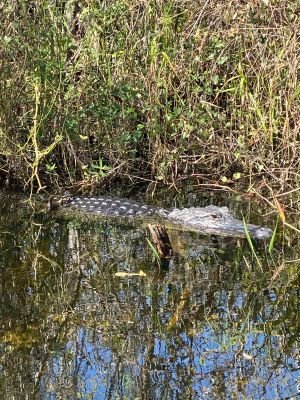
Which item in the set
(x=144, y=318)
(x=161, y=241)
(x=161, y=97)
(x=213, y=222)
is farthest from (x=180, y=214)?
(x=144, y=318)

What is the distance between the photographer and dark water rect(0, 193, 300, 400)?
11.3 feet

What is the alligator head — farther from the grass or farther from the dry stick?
the grass

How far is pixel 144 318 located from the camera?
4.08 metres

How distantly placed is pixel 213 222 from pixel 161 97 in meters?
1.56

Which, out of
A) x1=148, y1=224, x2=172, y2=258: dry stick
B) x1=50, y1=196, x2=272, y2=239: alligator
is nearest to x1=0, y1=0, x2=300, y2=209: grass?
x1=50, y1=196, x2=272, y2=239: alligator

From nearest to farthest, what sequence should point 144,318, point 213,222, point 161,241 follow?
point 144,318, point 161,241, point 213,222

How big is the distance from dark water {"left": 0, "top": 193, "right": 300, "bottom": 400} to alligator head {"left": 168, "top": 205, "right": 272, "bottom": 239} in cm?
11

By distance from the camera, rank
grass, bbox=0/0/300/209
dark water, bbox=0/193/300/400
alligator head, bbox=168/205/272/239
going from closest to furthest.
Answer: dark water, bbox=0/193/300/400 → alligator head, bbox=168/205/272/239 → grass, bbox=0/0/300/209

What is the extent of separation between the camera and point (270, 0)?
6488 millimetres

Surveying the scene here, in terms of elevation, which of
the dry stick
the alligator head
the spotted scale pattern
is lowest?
the spotted scale pattern

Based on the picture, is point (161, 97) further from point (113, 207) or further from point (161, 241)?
point (161, 241)

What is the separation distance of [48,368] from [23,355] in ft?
0.56

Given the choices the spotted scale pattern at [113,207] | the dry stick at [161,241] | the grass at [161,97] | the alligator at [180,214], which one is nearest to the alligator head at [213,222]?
the alligator at [180,214]

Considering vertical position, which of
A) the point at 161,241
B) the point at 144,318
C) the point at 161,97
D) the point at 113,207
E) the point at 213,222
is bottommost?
the point at 113,207
